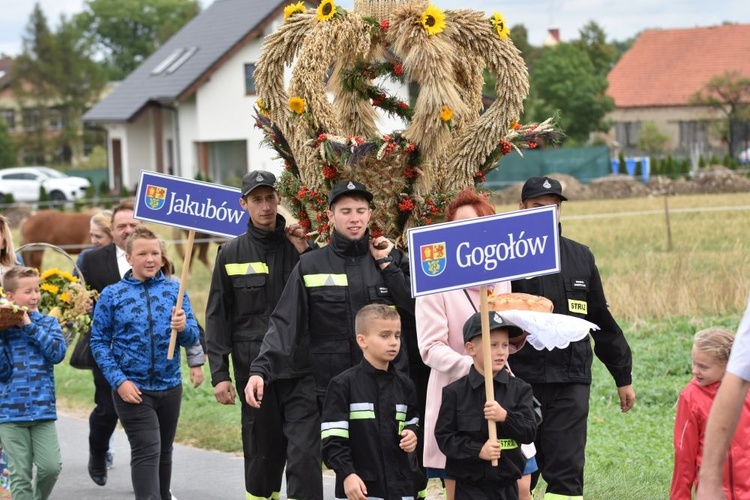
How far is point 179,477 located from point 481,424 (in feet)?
13.0

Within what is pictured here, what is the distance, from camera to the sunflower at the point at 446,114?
22.8ft

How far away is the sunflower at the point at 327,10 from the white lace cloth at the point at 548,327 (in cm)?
223

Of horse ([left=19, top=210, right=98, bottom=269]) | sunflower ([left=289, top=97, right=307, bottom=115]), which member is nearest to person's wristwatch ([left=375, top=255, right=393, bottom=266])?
sunflower ([left=289, top=97, right=307, bottom=115])

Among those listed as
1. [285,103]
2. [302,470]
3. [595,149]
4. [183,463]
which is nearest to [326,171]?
[285,103]

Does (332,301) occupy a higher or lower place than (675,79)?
lower

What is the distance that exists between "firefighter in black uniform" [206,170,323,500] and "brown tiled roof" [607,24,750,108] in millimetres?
64491

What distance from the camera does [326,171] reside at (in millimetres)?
7152

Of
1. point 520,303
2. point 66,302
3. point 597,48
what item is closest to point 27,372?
point 66,302

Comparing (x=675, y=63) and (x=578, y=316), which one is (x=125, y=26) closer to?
(x=675, y=63)

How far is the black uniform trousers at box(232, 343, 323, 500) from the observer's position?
6930mm

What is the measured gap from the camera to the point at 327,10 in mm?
7285

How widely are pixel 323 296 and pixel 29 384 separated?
2.00 m

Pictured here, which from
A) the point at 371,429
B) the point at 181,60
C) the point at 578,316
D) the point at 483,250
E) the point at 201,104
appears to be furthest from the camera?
the point at 181,60

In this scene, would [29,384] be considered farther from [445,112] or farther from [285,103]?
[445,112]
